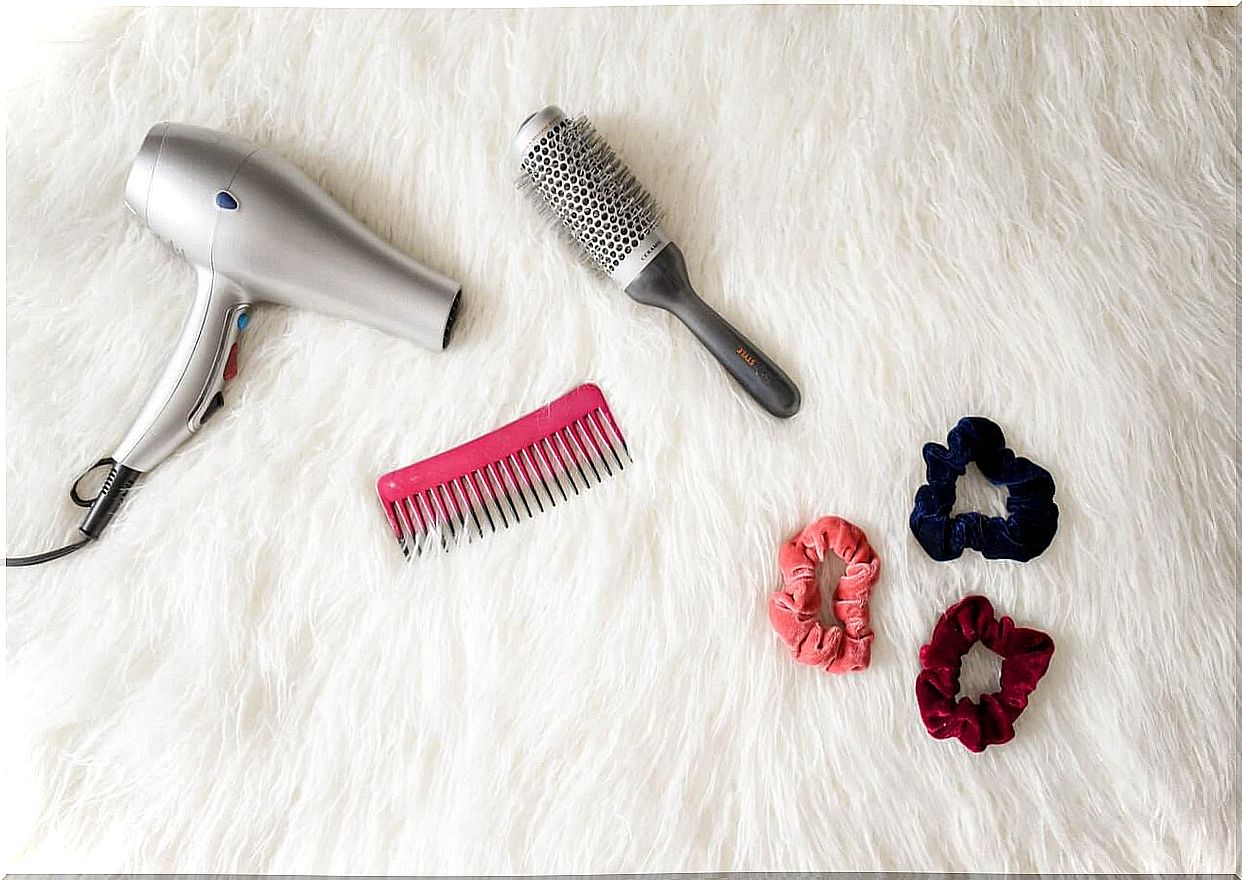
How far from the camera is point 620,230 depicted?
Answer: 633 mm

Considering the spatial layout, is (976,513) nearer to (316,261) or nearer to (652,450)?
(652,450)

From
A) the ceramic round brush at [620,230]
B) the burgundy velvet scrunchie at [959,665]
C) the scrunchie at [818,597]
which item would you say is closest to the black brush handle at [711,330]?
the ceramic round brush at [620,230]

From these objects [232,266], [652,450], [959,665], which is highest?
[232,266]

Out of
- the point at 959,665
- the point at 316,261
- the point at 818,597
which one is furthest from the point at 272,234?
the point at 959,665

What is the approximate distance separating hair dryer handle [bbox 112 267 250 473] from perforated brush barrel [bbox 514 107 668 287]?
9.9 inches

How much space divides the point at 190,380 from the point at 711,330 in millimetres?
404

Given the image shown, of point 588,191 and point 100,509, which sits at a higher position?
point 588,191

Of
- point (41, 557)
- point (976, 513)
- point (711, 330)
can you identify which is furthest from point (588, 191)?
point (41, 557)

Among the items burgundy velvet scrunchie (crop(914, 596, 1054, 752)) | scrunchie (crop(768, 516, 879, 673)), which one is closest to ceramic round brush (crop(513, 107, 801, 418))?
scrunchie (crop(768, 516, 879, 673))

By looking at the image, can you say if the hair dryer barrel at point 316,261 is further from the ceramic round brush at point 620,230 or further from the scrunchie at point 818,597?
the scrunchie at point 818,597

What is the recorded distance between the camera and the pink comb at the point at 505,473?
652 millimetres

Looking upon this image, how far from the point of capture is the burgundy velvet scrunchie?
64 cm

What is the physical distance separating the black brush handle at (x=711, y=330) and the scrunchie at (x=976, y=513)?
0.44ft

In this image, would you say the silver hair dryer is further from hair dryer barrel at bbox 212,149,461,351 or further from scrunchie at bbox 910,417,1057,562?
scrunchie at bbox 910,417,1057,562
